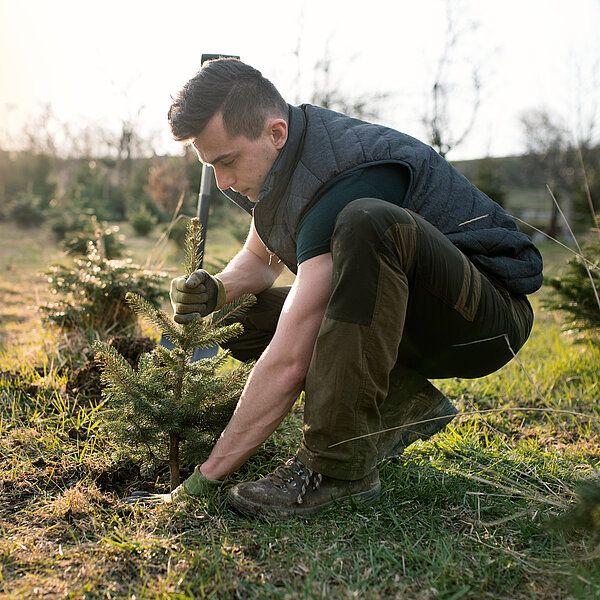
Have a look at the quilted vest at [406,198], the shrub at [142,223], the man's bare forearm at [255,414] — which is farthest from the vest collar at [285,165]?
the shrub at [142,223]

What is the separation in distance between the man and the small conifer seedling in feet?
0.36

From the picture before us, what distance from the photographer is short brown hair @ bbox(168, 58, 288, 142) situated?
1874 mm

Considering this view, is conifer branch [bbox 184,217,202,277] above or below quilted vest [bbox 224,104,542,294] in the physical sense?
below

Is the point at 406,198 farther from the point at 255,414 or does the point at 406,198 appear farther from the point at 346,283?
the point at 255,414

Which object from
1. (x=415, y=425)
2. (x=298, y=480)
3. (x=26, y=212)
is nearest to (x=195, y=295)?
(x=298, y=480)

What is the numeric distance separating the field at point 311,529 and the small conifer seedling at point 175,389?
15 cm

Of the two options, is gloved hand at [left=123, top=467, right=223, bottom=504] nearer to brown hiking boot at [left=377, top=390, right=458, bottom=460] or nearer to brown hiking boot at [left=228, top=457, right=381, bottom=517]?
brown hiking boot at [left=228, top=457, right=381, bottom=517]

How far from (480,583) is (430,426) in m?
0.95

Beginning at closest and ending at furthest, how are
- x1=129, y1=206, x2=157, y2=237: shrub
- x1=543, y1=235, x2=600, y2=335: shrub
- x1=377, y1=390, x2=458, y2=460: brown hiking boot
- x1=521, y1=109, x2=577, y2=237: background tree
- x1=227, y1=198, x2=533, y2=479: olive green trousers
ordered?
x1=227, y1=198, x2=533, y2=479: olive green trousers, x1=377, y1=390, x2=458, y2=460: brown hiking boot, x1=543, y1=235, x2=600, y2=335: shrub, x1=129, y1=206, x2=157, y2=237: shrub, x1=521, y1=109, x2=577, y2=237: background tree

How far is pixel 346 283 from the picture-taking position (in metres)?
1.62

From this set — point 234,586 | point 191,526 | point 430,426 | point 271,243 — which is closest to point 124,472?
point 191,526

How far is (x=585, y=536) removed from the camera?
156cm

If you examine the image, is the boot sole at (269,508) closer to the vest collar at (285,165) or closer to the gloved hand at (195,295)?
the gloved hand at (195,295)

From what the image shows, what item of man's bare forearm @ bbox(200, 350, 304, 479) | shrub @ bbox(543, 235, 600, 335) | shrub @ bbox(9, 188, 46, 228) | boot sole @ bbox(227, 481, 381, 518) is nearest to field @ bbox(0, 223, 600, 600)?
boot sole @ bbox(227, 481, 381, 518)
